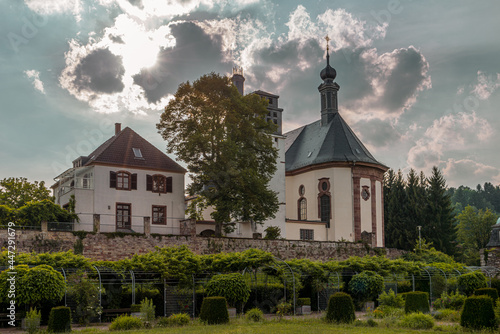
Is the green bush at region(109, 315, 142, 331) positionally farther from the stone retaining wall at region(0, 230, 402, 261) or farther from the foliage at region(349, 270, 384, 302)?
the foliage at region(349, 270, 384, 302)

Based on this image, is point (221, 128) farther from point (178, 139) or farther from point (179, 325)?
point (179, 325)

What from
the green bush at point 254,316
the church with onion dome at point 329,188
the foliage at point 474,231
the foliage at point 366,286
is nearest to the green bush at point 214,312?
the green bush at point 254,316

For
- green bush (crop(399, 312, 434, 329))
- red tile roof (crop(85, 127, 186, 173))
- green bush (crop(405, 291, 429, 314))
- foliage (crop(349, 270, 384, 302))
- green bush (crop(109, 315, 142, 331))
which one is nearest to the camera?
green bush (crop(399, 312, 434, 329))

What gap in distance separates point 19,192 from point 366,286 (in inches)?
1188

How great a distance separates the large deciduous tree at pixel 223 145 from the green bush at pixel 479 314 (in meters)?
21.5

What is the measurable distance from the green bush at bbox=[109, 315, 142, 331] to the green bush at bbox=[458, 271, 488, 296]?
20164mm

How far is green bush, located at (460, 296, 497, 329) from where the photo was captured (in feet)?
60.2

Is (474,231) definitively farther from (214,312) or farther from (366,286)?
(214,312)

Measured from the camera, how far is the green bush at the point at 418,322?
64.1 ft

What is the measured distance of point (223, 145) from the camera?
1558 inches

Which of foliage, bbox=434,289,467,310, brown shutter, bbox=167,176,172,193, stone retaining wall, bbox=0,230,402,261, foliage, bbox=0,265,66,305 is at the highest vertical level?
brown shutter, bbox=167,176,172,193

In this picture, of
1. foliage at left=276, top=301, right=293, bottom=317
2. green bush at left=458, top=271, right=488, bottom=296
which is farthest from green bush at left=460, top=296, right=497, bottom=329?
green bush at left=458, top=271, right=488, bottom=296

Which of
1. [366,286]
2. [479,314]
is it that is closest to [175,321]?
[479,314]

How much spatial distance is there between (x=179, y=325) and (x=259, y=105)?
24.2 metres
